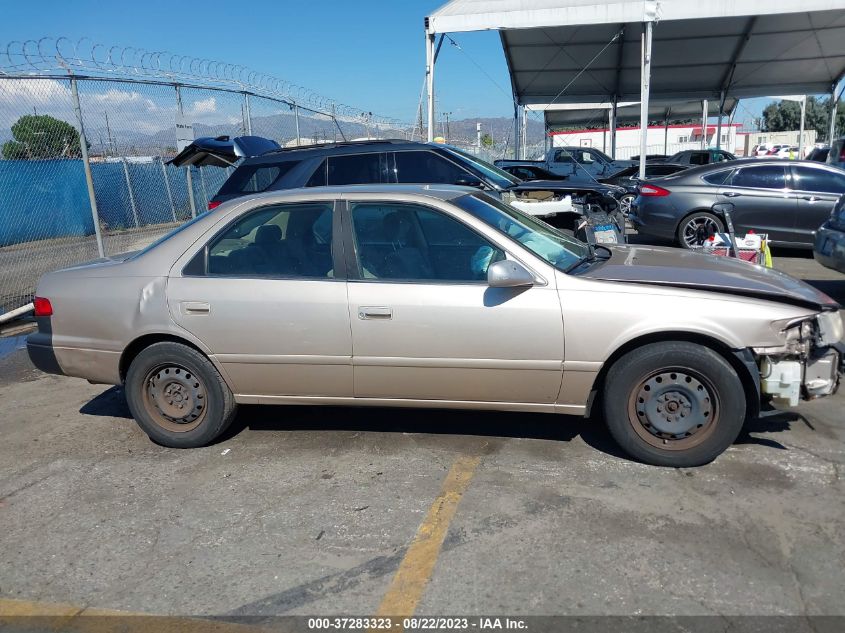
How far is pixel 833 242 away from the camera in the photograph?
7227 millimetres

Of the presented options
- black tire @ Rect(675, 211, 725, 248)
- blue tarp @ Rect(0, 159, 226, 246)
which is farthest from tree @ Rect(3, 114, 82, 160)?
black tire @ Rect(675, 211, 725, 248)

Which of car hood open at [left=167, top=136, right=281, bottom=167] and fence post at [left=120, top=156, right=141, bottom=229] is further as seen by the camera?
fence post at [left=120, top=156, right=141, bottom=229]

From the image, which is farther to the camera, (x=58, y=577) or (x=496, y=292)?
(x=496, y=292)

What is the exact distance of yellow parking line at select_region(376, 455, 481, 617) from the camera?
288cm

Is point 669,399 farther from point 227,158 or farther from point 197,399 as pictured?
point 227,158

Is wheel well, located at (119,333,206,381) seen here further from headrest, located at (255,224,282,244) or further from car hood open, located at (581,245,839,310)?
car hood open, located at (581,245,839,310)

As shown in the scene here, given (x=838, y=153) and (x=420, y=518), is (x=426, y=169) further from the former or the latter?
(x=838, y=153)

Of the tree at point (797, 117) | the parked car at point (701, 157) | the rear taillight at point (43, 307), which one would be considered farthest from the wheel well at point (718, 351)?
the tree at point (797, 117)

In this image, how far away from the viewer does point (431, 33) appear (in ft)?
41.8

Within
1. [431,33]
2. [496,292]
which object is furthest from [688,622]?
[431,33]

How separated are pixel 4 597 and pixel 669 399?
3372mm

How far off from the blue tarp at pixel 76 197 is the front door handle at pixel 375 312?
9.01m

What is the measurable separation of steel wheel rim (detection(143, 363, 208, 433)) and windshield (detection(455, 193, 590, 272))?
80.8 inches

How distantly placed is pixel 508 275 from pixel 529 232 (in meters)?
0.80
